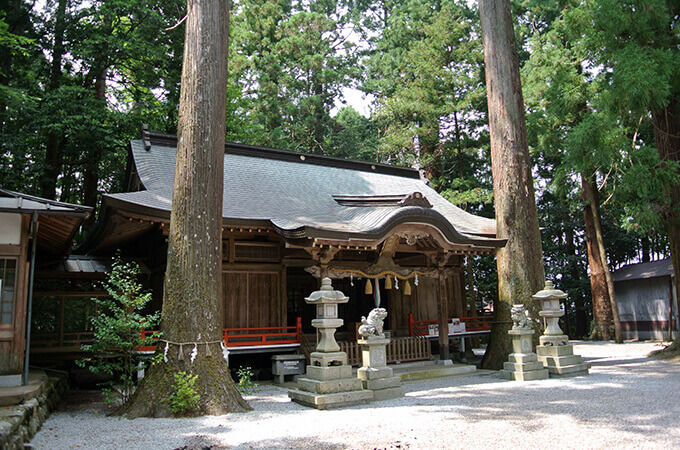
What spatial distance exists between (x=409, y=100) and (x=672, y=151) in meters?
12.3

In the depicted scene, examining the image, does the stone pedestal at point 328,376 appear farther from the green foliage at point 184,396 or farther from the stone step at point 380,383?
the green foliage at point 184,396

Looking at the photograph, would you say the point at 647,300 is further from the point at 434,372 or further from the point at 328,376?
the point at 328,376

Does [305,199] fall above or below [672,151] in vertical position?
below

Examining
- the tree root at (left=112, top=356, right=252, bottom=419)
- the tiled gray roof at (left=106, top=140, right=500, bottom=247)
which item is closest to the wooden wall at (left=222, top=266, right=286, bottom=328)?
the tiled gray roof at (left=106, top=140, right=500, bottom=247)

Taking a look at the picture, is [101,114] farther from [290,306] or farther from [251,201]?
[290,306]

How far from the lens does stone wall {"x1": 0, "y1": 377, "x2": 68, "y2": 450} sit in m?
4.51

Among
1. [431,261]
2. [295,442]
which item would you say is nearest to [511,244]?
[431,261]

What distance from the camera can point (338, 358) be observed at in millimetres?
7617

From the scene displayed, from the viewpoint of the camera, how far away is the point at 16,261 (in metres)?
7.15

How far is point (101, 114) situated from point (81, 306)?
7455 millimetres

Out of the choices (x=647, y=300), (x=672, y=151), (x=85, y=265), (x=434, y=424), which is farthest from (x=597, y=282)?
(x=85, y=265)

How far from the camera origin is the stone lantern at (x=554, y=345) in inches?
398

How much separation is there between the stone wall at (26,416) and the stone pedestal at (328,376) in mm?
3512

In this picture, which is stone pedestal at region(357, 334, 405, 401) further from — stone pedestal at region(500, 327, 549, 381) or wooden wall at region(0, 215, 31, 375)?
wooden wall at region(0, 215, 31, 375)
